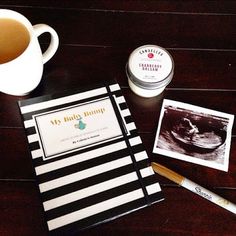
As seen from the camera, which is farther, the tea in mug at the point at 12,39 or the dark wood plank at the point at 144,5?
the dark wood plank at the point at 144,5

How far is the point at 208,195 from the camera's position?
0.55 metres

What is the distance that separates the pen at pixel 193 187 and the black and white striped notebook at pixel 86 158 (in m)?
0.02

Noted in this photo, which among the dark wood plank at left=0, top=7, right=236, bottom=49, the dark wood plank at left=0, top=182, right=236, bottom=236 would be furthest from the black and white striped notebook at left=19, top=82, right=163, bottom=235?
the dark wood plank at left=0, top=7, right=236, bottom=49

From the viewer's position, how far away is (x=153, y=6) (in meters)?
0.75

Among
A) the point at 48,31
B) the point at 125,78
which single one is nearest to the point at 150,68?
the point at 125,78

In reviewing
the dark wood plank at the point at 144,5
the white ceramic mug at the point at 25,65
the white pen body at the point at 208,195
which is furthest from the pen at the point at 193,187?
the dark wood plank at the point at 144,5

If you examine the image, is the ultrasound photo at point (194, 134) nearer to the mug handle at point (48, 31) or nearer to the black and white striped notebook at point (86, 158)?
the black and white striped notebook at point (86, 158)

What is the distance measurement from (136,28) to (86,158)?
1.07 ft

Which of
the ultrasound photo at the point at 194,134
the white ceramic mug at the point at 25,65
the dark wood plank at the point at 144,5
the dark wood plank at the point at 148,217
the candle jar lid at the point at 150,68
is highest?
the dark wood plank at the point at 144,5

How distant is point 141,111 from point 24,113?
0.22 meters

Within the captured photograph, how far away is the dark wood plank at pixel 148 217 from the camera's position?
52 cm

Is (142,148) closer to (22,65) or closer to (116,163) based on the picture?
(116,163)

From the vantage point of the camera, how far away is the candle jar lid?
0.59 metres

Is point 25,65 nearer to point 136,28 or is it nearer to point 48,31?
point 48,31
